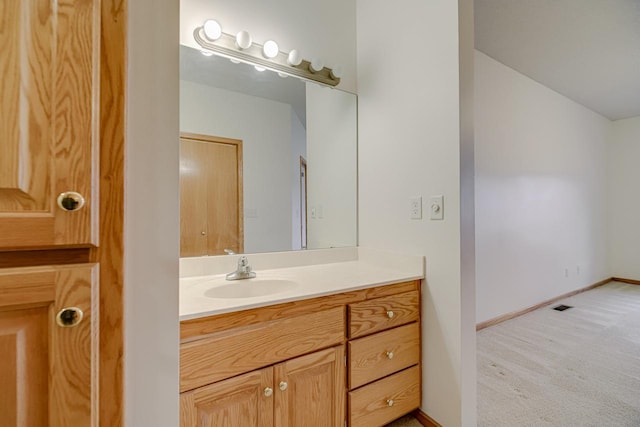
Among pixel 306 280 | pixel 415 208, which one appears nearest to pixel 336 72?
pixel 415 208

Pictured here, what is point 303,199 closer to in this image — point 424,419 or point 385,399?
point 385,399

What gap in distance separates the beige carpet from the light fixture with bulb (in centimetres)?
223

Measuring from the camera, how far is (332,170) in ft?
6.35

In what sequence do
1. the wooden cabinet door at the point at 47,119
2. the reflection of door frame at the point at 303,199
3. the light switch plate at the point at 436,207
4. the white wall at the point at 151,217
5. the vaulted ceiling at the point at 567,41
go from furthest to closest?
the vaulted ceiling at the point at 567,41, the reflection of door frame at the point at 303,199, the light switch plate at the point at 436,207, the white wall at the point at 151,217, the wooden cabinet door at the point at 47,119

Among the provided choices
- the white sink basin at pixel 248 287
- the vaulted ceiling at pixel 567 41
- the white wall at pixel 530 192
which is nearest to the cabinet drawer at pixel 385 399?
the white sink basin at pixel 248 287

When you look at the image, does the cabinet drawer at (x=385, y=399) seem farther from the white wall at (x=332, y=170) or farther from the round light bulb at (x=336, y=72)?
the round light bulb at (x=336, y=72)

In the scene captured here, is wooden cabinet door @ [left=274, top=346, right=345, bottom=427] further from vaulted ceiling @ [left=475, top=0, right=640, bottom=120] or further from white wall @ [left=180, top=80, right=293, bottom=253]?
vaulted ceiling @ [left=475, top=0, right=640, bottom=120]

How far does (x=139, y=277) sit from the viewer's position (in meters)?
0.62

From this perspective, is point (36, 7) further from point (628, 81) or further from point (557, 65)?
point (628, 81)

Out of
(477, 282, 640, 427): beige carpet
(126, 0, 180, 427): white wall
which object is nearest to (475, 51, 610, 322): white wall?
(477, 282, 640, 427): beige carpet

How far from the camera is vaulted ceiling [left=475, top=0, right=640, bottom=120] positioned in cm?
199

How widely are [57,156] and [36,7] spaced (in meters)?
0.28

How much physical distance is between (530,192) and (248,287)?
3.13 metres

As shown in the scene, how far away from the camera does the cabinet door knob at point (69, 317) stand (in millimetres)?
514
